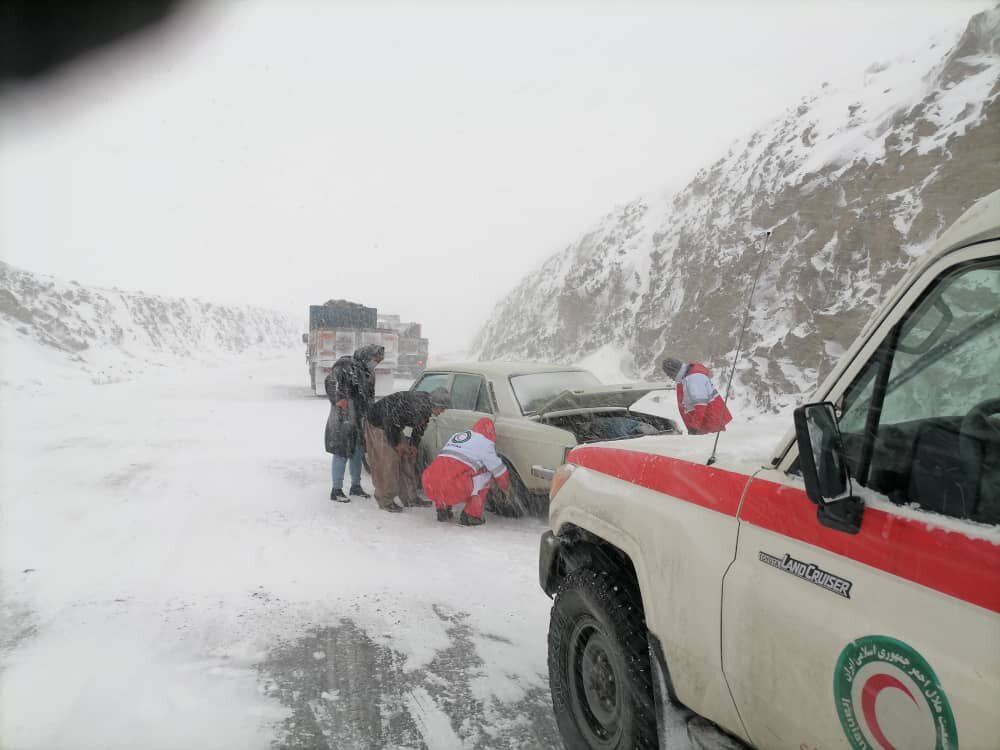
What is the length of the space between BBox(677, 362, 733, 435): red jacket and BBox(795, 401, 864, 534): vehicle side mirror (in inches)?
190

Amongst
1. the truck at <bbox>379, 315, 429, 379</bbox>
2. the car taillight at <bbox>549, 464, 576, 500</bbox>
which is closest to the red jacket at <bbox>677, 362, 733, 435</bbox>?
the car taillight at <bbox>549, 464, 576, 500</bbox>

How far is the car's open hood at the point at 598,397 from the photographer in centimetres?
525

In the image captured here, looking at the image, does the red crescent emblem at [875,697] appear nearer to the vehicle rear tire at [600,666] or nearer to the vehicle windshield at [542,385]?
the vehicle rear tire at [600,666]

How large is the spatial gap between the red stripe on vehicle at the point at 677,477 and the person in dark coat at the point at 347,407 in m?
4.07

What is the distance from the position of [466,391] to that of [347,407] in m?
1.29

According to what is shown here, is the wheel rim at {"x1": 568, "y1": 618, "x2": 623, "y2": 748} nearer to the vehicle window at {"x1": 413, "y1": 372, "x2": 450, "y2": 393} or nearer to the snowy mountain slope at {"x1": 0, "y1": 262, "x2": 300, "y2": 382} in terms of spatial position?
the vehicle window at {"x1": 413, "y1": 372, "x2": 450, "y2": 393}

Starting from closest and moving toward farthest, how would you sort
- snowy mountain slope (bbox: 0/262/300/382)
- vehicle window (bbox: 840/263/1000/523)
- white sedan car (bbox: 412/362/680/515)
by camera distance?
vehicle window (bbox: 840/263/1000/523)
white sedan car (bbox: 412/362/680/515)
snowy mountain slope (bbox: 0/262/300/382)

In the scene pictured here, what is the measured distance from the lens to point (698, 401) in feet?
20.0

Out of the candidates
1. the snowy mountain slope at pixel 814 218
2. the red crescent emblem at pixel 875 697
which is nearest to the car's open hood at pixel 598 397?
the snowy mountain slope at pixel 814 218

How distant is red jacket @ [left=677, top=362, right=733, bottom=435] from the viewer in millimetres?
6000

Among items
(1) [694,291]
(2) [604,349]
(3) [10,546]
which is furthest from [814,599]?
(2) [604,349]

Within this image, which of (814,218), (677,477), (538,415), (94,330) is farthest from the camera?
(94,330)

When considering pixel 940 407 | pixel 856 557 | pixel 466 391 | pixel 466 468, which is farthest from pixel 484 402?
pixel 856 557

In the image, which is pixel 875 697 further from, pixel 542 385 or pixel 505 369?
pixel 505 369
